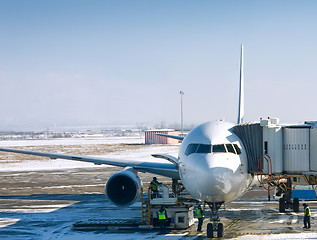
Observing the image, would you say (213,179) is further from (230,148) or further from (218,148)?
(230,148)

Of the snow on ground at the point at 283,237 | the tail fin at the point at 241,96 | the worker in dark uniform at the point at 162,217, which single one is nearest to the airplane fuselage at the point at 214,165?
the snow on ground at the point at 283,237

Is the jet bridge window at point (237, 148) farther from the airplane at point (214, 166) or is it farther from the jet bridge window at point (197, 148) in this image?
the jet bridge window at point (197, 148)

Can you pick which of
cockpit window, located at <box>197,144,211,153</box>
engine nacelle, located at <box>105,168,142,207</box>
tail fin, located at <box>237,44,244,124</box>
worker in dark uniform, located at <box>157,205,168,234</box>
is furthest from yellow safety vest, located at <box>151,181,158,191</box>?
tail fin, located at <box>237,44,244,124</box>

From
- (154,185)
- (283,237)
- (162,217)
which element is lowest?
(283,237)

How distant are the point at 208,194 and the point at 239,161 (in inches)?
62.2

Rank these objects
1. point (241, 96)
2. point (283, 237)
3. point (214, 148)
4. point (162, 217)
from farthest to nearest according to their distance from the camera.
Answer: point (241, 96) < point (162, 217) < point (283, 237) < point (214, 148)

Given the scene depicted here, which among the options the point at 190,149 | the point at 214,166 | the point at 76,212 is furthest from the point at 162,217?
the point at 76,212

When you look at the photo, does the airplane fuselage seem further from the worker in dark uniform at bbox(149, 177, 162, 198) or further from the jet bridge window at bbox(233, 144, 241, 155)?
the worker in dark uniform at bbox(149, 177, 162, 198)

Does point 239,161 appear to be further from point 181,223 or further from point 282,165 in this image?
point 181,223

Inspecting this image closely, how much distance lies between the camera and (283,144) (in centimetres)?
1477

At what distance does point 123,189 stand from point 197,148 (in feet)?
19.7

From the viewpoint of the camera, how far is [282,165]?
47.8 feet

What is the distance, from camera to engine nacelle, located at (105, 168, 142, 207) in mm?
17344

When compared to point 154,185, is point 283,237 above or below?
below
